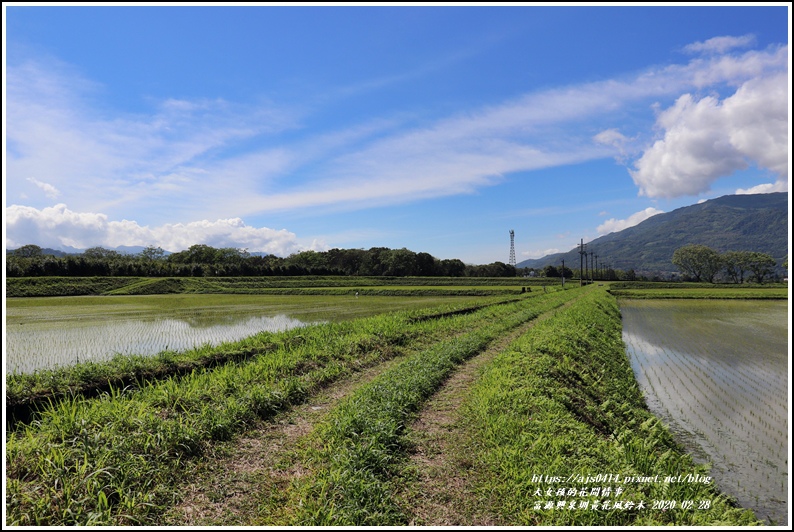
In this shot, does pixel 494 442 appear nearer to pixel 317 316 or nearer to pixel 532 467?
pixel 532 467

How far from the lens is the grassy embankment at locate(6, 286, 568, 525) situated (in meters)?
3.89

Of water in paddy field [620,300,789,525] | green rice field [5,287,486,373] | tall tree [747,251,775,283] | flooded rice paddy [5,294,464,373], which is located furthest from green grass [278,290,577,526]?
tall tree [747,251,775,283]

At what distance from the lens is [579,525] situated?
3.81 metres

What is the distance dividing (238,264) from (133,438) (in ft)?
259

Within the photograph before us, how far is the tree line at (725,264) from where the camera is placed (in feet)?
301

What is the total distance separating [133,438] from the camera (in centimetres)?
496

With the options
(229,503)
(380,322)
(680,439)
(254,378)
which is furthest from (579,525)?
(380,322)

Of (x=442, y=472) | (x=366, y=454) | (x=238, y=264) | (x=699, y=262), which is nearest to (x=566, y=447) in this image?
(x=442, y=472)

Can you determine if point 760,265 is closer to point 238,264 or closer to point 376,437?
point 238,264

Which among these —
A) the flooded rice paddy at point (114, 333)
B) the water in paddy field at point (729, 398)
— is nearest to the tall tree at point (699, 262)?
the water in paddy field at point (729, 398)

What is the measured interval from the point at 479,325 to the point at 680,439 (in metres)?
10.2

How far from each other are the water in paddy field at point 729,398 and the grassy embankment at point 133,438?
674 cm

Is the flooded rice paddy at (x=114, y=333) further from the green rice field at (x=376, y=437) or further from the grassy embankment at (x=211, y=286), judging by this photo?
the grassy embankment at (x=211, y=286)

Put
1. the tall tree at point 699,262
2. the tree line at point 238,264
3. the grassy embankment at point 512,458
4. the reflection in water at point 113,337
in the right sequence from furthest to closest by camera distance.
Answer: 1. the tall tree at point 699,262
2. the tree line at point 238,264
3. the reflection in water at point 113,337
4. the grassy embankment at point 512,458
